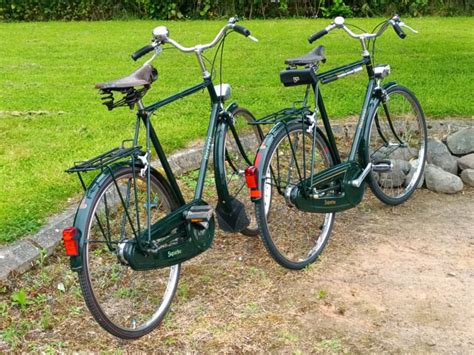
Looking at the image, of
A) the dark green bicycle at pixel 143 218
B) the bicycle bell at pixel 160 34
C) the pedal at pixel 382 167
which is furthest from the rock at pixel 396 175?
the bicycle bell at pixel 160 34

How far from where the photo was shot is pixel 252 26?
12.6m

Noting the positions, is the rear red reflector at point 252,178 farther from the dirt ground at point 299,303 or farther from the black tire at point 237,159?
the dirt ground at point 299,303

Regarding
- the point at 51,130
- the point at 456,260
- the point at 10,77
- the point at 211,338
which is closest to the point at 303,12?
the point at 10,77

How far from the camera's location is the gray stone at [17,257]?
3.48 m

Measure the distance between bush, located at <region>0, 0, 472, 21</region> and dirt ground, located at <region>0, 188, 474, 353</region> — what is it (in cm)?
1056

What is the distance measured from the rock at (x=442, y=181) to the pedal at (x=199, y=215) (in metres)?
2.37

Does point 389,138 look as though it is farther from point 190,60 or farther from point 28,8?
point 28,8

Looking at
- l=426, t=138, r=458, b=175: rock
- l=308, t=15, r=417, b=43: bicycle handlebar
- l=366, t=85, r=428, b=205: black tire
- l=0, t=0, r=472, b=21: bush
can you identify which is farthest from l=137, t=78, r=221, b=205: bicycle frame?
l=0, t=0, r=472, b=21: bush

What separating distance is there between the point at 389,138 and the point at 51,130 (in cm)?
284

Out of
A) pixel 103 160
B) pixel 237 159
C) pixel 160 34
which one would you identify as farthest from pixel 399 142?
pixel 103 160

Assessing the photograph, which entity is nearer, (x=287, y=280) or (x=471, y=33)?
(x=287, y=280)

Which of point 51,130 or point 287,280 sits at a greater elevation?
point 51,130

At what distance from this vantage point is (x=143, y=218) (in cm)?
389

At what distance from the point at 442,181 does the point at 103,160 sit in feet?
9.74
